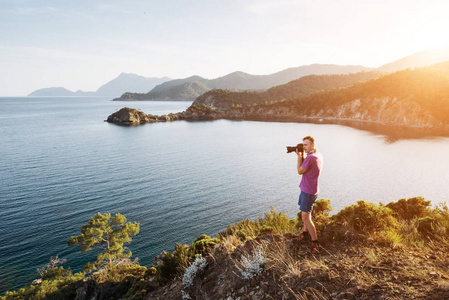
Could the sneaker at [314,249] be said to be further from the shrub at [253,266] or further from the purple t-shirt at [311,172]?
the purple t-shirt at [311,172]

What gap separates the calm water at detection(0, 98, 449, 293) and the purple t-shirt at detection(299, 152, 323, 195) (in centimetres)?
1911

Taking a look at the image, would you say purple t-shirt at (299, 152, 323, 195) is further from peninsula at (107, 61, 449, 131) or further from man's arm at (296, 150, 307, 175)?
peninsula at (107, 61, 449, 131)

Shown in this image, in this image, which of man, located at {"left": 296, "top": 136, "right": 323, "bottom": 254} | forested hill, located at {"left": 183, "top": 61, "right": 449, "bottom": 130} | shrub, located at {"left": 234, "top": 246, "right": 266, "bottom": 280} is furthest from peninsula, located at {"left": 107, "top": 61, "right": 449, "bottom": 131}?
shrub, located at {"left": 234, "top": 246, "right": 266, "bottom": 280}

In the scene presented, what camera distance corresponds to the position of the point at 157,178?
130ft

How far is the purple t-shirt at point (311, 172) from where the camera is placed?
582 cm

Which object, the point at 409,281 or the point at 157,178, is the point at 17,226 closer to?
the point at 157,178

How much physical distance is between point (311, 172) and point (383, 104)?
136m

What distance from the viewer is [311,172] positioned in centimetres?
587

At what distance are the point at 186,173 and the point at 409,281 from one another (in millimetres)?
39778

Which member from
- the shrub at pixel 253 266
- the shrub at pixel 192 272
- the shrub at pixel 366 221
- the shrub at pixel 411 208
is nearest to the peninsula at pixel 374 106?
the shrub at pixel 411 208

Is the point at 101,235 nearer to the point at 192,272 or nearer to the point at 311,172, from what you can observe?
the point at 192,272

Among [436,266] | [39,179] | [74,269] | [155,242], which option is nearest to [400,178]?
[155,242]

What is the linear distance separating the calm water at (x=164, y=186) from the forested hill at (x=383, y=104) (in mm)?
44728

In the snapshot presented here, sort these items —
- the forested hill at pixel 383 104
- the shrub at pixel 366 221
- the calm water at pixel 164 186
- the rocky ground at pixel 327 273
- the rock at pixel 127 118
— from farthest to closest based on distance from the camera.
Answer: the rock at pixel 127 118 → the forested hill at pixel 383 104 → the calm water at pixel 164 186 → the shrub at pixel 366 221 → the rocky ground at pixel 327 273
